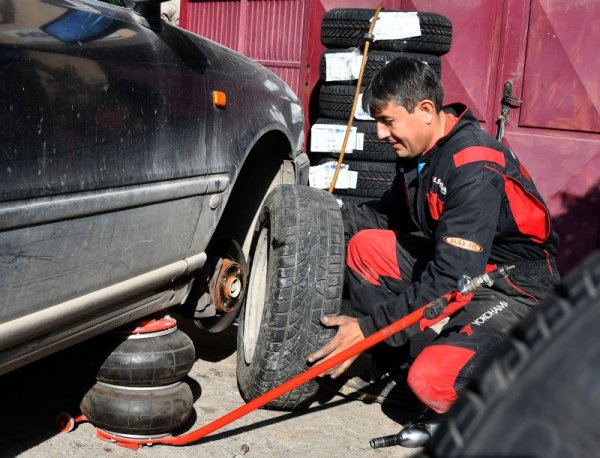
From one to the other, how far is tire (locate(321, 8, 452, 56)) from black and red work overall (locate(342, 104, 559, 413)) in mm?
1694

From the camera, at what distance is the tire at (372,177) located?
16.7 feet

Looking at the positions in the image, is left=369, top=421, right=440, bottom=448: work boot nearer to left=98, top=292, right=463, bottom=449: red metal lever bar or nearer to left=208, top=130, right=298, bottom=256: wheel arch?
left=98, top=292, right=463, bottom=449: red metal lever bar

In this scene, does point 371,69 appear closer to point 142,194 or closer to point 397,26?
point 397,26

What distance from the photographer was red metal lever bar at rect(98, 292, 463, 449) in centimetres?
269

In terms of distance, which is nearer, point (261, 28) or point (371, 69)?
point (371, 69)

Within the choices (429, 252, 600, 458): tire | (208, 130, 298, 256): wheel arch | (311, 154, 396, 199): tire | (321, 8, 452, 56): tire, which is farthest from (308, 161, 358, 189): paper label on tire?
(429, 252, 600, 458): tire

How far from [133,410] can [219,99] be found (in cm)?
113

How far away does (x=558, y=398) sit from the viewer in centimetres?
105

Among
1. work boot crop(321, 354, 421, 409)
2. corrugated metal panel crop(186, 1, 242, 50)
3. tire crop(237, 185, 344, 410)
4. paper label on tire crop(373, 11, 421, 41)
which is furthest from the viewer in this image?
corrugated metal panel crop(186, 1, 242, 50)

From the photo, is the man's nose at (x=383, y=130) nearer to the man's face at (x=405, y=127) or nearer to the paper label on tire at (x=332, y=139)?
the man's face at (x=405, y=127)

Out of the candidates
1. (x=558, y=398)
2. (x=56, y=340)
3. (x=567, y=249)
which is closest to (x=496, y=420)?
(x=558, y=398)

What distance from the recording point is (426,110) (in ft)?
10.6

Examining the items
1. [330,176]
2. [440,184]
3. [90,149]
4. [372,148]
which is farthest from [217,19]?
[90,149]

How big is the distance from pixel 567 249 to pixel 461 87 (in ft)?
4.46
